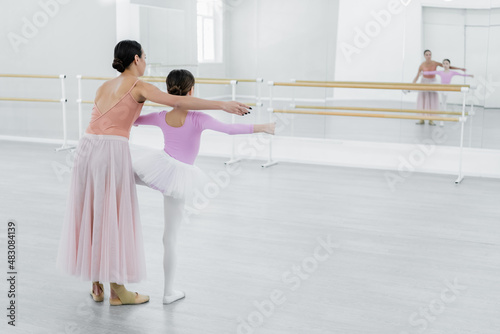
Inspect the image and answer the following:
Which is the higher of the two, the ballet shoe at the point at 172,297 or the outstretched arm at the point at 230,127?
the outstretched arm at the point at 230,127

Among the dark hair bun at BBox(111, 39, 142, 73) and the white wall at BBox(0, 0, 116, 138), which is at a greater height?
the white wall at BBox(0, 0, 116, 138)

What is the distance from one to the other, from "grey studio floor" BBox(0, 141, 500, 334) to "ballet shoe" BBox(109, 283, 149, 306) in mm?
35

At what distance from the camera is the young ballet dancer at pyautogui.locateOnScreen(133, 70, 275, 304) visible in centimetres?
245

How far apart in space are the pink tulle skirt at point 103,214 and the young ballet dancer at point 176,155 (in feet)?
0.32

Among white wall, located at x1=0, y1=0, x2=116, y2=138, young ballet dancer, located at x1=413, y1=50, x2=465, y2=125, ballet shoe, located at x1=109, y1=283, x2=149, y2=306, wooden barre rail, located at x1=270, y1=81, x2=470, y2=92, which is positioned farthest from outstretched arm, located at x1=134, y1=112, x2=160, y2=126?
white wall, located at x1=0, y1=0, x2=116, y2=138

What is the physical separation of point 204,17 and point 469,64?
9.65 feet

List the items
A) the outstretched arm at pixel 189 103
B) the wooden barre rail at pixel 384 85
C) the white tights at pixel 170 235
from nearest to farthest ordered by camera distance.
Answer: the outstretched arm at pixel 189 103
the white tights at pixel 170 235
the wooden barre rail at pixel 384 85

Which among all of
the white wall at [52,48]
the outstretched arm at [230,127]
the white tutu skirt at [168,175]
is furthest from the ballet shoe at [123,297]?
the white wall at [52,48]

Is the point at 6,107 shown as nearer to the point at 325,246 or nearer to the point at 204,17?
the point at 204,17

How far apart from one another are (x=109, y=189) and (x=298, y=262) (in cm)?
120

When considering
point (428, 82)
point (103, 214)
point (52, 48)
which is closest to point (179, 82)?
point (103, 214)

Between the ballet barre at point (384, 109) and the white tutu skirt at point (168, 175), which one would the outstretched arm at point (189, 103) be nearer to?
the white tutu skirt at point (168, 175)

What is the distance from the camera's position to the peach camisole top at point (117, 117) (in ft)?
7.96

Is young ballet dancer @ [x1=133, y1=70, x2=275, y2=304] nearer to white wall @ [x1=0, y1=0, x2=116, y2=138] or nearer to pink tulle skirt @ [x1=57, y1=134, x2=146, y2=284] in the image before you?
pink tulle skirt @ [x1=57, y1=134, x2=146, y2=284]
